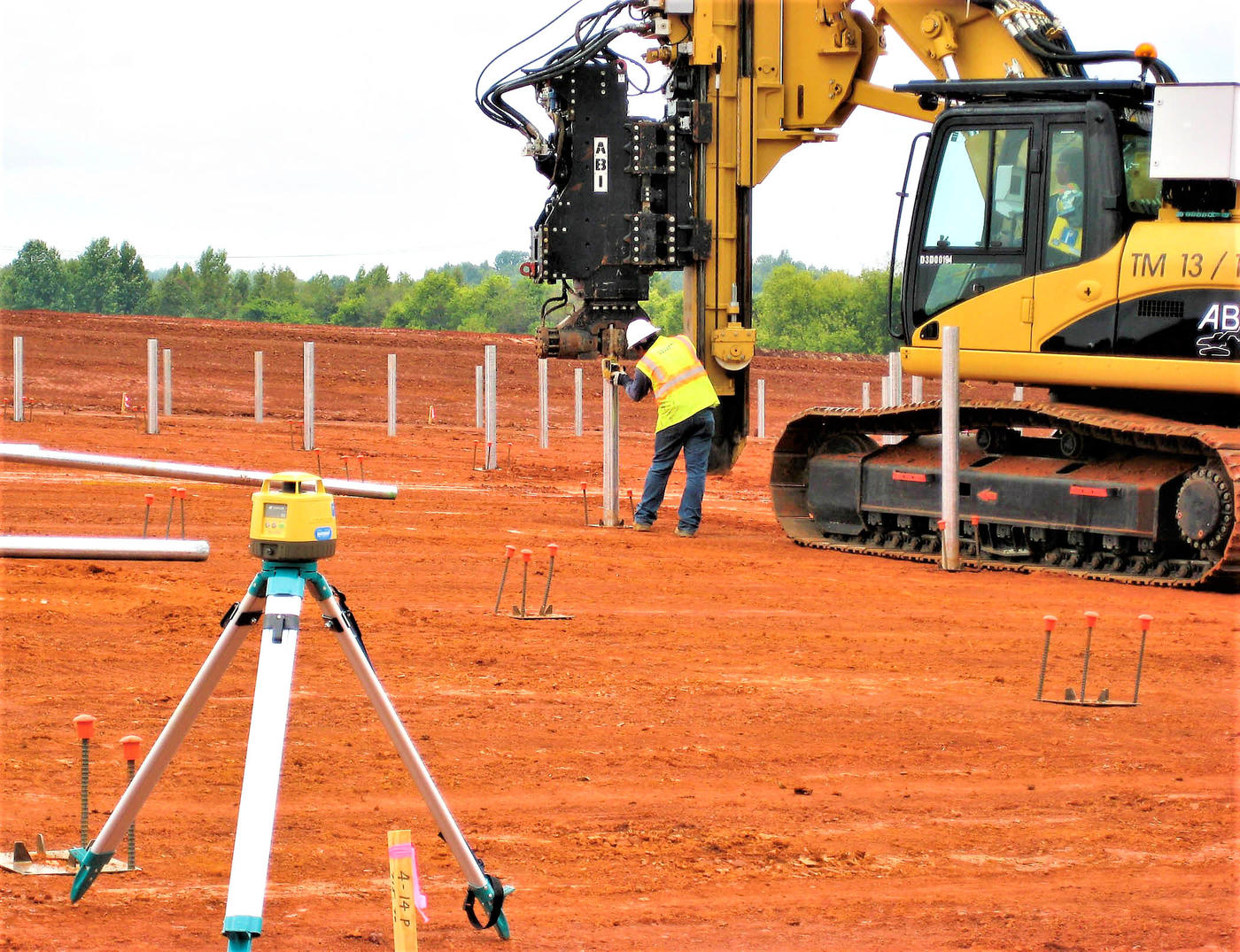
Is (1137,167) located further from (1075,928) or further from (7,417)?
(7,417)

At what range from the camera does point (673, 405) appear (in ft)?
49.6

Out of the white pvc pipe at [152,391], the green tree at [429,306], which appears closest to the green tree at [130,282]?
the green tree at [429,306]

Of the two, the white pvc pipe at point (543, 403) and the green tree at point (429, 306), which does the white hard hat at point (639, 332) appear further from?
the green tree at point (429, 306)

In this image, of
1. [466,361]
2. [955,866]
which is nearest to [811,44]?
[955,866]

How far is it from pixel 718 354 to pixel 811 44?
3.05m

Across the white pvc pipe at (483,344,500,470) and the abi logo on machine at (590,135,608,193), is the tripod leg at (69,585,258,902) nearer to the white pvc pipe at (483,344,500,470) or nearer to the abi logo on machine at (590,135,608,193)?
the abi logo on machine at (590,135,608,193)

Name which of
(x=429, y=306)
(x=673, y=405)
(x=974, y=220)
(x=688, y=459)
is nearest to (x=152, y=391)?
(x=688, y=459)

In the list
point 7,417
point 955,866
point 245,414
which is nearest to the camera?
point 955,866

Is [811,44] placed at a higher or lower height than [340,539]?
higher

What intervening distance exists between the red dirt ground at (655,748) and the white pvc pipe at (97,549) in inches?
77.9

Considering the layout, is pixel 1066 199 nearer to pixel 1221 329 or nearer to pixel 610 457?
pixel 1221 329

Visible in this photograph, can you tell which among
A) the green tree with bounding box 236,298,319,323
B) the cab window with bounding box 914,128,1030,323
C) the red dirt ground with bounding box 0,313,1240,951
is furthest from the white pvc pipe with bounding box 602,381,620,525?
the green tree with bounding box 236,298,319,323

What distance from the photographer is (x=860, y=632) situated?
10648mm

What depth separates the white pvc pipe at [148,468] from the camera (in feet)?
12.2
